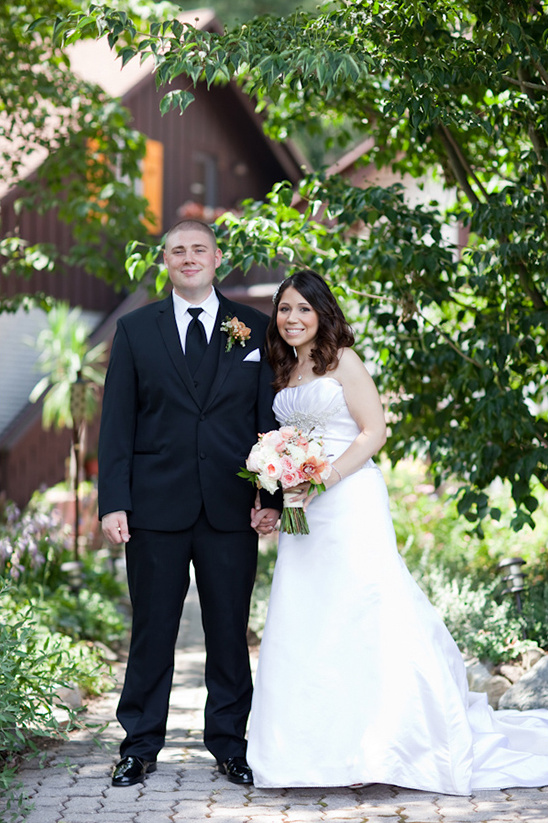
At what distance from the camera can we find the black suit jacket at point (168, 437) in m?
3.75

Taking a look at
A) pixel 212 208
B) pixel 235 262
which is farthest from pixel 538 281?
pixel 212 208

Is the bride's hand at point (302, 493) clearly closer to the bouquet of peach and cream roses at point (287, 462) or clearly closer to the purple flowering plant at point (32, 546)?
the bouquet of peach and cream roses at point (287, 462)

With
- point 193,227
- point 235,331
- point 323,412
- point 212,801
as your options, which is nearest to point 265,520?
point 323,412

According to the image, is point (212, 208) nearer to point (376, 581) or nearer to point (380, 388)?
point (380, 388)

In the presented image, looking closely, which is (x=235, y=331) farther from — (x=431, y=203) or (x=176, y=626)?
(x=431, y=203)

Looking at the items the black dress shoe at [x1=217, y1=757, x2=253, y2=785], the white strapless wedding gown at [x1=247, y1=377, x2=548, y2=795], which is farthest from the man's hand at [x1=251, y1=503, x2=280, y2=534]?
the black dress shoe at [x1=217, y1=757, x2=253, y2=785]

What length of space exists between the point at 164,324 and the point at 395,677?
171 cm

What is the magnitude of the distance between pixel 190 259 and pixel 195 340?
338mm

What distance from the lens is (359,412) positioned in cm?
385

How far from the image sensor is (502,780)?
3.64 meters

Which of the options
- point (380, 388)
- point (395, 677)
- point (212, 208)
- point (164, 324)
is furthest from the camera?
point (212, 208)

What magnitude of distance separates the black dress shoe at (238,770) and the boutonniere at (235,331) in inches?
67.0

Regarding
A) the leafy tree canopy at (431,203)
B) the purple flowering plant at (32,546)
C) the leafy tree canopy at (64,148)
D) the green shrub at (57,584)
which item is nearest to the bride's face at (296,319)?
the leafy tree canopy at (431,203)

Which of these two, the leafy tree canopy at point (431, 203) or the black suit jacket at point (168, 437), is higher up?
the leafy tree canopy at point (431, 203)
